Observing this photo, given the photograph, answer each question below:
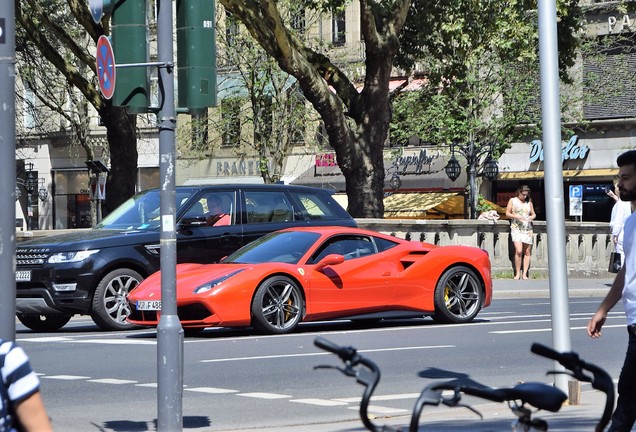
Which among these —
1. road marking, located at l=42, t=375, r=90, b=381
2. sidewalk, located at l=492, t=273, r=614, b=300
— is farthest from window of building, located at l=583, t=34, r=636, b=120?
road marking, located at l=42, t=375, r=90, b=381

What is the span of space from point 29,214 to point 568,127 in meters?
A: 27.1

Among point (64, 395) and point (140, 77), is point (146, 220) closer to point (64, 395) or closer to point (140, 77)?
point (64, 395)

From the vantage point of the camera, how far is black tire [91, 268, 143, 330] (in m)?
16.7

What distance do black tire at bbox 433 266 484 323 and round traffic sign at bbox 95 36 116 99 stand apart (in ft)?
28.4

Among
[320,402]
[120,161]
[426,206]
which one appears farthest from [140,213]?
[426,206]

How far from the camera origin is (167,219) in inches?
330

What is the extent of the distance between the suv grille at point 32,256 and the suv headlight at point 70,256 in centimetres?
13

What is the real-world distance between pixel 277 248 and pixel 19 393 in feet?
42.2

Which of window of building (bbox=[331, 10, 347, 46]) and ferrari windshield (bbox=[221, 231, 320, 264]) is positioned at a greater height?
window of building (bbox=[331, 10, 347, 46])

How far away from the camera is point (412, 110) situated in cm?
4706

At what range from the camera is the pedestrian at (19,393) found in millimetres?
3434

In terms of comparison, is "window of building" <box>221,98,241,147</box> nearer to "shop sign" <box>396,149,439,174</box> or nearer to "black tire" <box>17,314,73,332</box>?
"shop sign" <box>396,149,439,174</box>

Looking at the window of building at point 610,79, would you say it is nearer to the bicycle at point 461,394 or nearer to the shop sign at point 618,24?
the shop sign at point 618,24

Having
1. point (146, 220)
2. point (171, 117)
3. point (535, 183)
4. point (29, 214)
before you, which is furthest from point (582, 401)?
point (29, 214)
